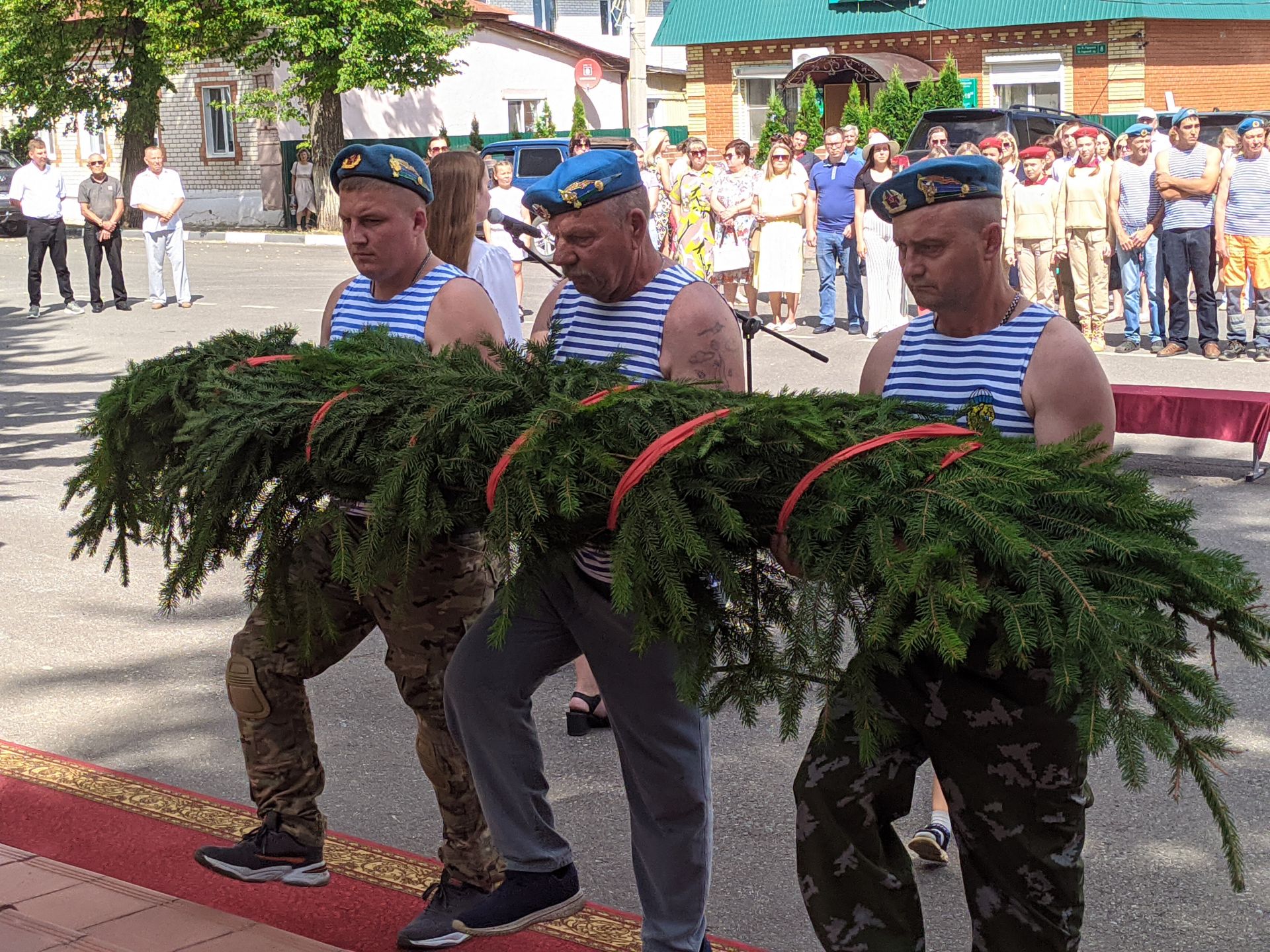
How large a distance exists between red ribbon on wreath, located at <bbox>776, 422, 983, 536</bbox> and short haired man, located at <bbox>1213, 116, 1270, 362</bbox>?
10.8 m

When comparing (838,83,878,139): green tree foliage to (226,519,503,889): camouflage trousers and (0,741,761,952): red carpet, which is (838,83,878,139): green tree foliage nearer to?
(0,741,761,952): red carpet

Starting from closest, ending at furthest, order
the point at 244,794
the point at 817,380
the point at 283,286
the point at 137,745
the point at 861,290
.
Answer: the point at 244,794 → the point at 137,745 → the point at 817,380 → the point at 861,290 → the point at 283,286

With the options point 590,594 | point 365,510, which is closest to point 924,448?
point 590,594

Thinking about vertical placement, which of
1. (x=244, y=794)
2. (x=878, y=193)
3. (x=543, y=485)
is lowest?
→ (x=244, y=794)

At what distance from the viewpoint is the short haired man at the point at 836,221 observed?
15.4 meters

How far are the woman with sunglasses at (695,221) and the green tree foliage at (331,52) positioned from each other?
16.8 m

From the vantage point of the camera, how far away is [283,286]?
69.7 feet

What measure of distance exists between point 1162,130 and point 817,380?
610 inches

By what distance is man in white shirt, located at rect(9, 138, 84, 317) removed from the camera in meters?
18.1

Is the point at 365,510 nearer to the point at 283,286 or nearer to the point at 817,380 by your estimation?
the point at 817,380

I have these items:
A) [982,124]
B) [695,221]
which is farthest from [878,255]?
[982,124]

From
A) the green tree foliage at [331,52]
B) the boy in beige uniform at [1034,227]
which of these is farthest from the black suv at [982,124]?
the green tree foliage at [331,52]

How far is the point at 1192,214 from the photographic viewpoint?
12766 mm

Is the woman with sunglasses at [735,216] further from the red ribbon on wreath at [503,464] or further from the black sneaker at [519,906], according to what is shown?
the red ribbon on wreath at [503,464]
